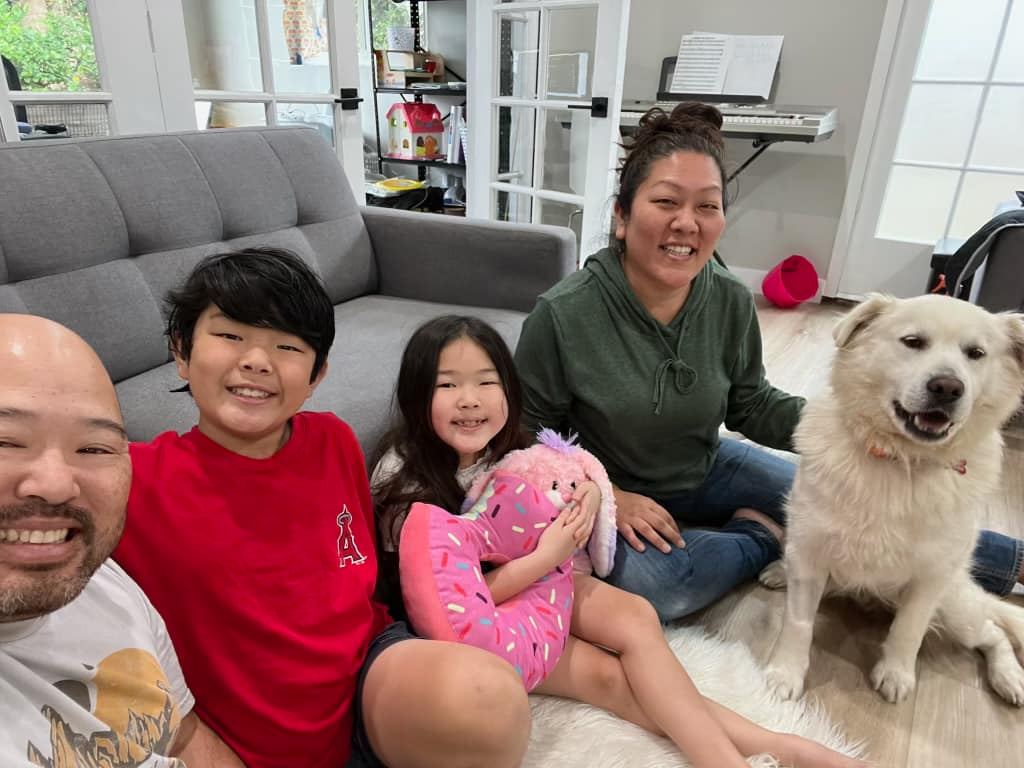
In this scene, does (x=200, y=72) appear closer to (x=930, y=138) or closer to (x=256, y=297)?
(x=256, y=297)

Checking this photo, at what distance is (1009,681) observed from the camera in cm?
128

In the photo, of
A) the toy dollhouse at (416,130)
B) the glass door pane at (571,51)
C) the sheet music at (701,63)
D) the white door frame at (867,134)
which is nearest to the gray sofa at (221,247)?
the glass door pane at (571,51)

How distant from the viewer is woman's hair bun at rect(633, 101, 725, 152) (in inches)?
51.9

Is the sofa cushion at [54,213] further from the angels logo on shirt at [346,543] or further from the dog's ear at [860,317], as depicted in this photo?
the dog's ear at [860,317]

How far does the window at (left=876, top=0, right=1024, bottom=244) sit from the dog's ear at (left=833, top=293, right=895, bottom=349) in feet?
9.58

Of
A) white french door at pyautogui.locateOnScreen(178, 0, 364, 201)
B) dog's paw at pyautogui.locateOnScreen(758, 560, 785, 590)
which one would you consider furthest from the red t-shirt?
white french door at pyautogui.locateOnScreen(178, 0, 364, 201)

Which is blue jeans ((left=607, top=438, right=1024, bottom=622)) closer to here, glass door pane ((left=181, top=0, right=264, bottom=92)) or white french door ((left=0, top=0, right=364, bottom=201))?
white french door ((left=0, top=0, right=364, bottom=201))

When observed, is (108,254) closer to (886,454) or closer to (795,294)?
(886,454)

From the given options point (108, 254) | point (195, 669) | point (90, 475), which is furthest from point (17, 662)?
point (108, 254)

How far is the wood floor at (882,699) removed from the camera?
46.6 inches

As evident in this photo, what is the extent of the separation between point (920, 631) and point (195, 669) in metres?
1.25

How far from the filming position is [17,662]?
56 centimetres

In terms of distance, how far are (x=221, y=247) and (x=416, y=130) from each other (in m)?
2.37

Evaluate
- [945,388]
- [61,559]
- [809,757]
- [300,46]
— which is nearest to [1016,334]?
Result: [945,388]
